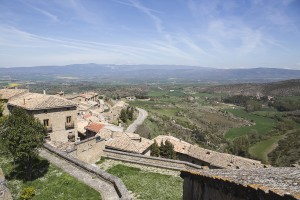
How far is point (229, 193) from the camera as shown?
21.1ft

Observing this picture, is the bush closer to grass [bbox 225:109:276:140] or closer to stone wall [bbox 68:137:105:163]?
stone wall [bbox 68:137:105:163]

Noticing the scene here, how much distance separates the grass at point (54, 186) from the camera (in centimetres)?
1616

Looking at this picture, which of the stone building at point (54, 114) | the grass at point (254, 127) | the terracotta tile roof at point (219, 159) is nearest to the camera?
the stone building at point (54, 114)

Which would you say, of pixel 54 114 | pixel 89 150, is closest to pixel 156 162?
pixel 89 150

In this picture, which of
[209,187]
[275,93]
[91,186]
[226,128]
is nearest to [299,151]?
[226,128]

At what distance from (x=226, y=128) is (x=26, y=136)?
95.1 meters

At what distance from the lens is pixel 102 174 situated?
18484mm

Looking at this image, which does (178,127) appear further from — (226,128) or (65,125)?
(65,125)

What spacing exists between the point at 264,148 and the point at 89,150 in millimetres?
69680

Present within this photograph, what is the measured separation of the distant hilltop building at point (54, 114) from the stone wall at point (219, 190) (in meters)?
27.5

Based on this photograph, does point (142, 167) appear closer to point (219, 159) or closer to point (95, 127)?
point (95, 127)

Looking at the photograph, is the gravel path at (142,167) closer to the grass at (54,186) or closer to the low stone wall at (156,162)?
the low stone wall at (156,162)

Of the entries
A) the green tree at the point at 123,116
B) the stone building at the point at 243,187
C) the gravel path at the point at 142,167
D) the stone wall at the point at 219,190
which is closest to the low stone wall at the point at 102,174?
the gravel path at the point at 142,167

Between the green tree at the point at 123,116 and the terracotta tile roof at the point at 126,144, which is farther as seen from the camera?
the green tree at the point at 123,116
